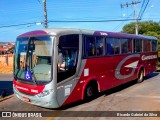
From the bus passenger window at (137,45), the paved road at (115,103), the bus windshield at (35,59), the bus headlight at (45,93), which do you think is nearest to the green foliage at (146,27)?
the bus passenger window at (137,45)

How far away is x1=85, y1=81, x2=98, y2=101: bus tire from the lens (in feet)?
36.0

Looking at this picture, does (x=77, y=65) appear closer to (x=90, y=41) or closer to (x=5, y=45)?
(x=90, y=41)

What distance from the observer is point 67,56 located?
9.63 m

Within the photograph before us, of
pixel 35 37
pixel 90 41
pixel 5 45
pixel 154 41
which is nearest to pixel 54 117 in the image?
pixel 35 37

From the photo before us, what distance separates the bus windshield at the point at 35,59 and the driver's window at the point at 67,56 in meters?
0.40

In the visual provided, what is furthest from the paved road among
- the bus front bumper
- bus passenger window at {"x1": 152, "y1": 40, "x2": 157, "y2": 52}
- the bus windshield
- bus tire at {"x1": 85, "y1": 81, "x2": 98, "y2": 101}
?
bus passenger window at {"x1": 152, "y1": 40, "x2": 157, "y2": 52}

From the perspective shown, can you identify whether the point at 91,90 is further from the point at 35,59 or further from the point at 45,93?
the point at 35,59

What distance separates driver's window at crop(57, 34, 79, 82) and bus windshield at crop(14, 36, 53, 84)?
40 centimetres

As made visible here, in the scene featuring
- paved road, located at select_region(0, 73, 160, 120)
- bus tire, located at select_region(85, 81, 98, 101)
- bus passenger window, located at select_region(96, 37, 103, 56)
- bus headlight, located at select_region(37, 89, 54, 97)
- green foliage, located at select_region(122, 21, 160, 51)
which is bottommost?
paved road, located at select_region(0, 73, 160, 120)

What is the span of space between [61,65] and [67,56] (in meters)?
0.48

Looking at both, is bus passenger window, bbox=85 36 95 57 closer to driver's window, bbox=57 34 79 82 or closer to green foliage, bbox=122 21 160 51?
driver's window, bbox=57 34 79 82

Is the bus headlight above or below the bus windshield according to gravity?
below

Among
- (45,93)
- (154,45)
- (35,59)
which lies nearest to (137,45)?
(154,45)

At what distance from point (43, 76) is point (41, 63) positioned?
51cm
